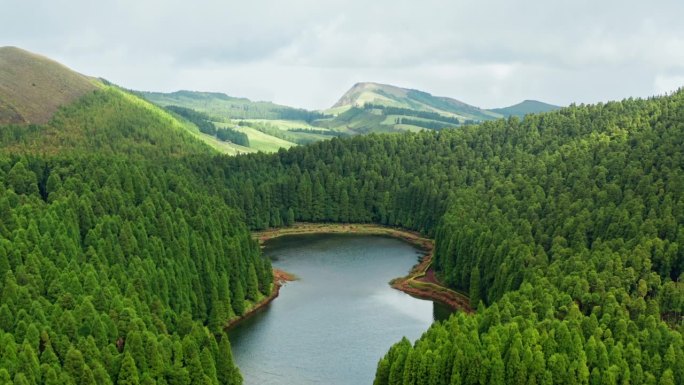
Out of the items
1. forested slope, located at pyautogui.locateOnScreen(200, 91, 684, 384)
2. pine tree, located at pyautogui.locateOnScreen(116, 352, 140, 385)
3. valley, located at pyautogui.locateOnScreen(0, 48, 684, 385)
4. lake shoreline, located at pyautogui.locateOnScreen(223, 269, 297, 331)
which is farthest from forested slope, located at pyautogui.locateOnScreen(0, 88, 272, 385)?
forested slope, located at pyautogui.locateOnScreen(200, 91, 684, 384)

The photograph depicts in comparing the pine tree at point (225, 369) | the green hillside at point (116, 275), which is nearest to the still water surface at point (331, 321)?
the green hillside at point (116, 275)

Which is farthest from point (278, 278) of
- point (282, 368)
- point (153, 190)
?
point (282, 368)

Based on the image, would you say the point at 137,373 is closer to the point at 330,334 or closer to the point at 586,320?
the point at 330,334

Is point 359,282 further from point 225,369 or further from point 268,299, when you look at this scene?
point 225,369

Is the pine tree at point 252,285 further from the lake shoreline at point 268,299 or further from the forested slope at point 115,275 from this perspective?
the lake shoreline at point 268,299

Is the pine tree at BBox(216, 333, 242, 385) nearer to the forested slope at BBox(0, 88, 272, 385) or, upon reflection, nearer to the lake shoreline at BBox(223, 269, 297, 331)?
the forested slope at BBox(0, 88, 272, 385)
